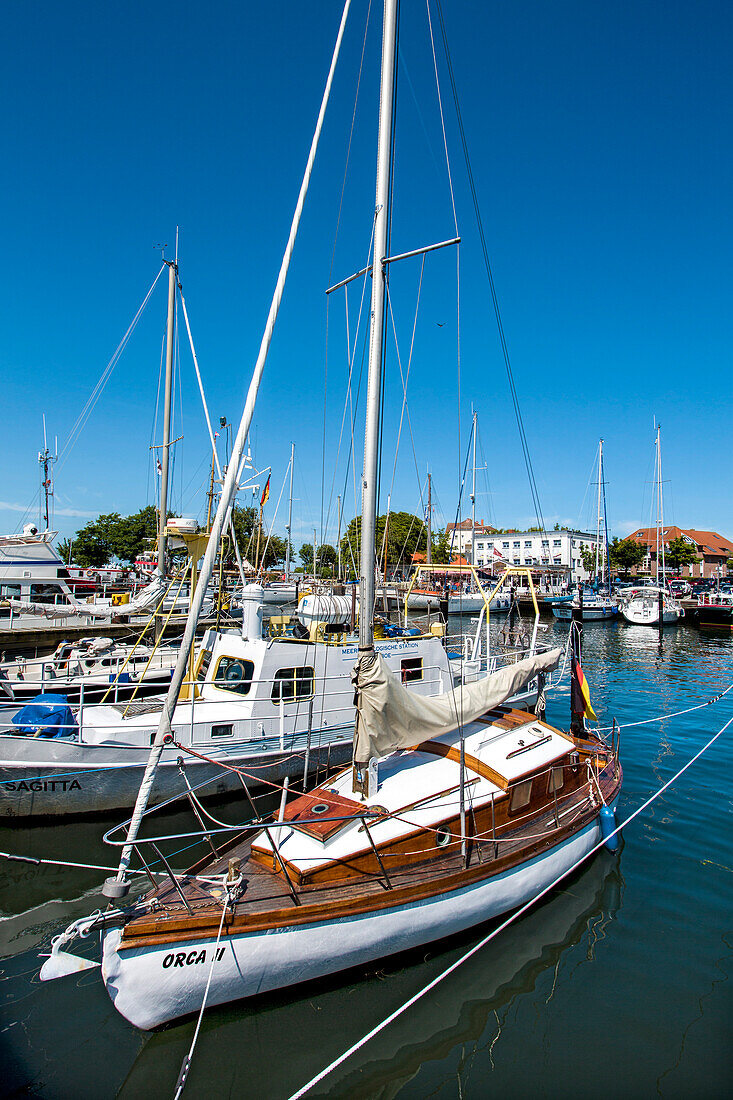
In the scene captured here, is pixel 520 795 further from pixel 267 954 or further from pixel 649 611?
pixel 649 611

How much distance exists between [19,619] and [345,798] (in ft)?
90.2

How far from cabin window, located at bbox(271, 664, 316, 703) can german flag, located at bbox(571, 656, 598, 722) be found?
552 cm

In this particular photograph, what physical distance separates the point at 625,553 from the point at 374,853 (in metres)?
80.2

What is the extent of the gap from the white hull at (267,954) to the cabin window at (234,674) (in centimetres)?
639

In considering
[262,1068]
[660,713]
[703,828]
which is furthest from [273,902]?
[660,713]

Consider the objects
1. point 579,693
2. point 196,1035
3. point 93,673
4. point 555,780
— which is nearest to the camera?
point 196,1035

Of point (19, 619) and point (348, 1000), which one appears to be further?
point (19, 619)

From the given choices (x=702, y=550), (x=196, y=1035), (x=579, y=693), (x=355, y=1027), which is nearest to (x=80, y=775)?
(x=196, y=1035)

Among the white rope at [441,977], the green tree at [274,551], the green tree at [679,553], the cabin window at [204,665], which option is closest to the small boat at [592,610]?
the green tree at [679,553]

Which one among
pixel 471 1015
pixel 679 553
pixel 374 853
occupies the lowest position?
pixel 471 1015

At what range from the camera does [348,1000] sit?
5.91m

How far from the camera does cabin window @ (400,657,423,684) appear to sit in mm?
12977

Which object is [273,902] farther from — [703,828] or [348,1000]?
[703,828]

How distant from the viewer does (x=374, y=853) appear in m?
6.20
